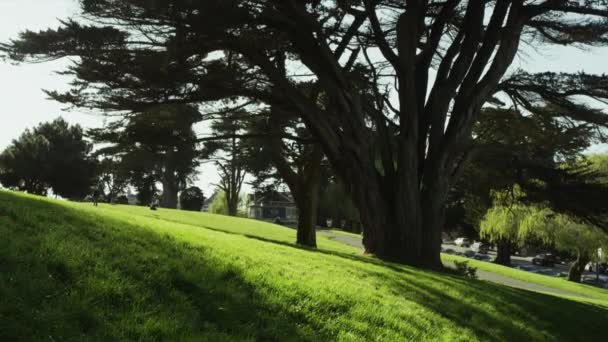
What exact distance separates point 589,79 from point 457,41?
11.5 feet

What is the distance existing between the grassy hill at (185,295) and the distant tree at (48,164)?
44.1 m

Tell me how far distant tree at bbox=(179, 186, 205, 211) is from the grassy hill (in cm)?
6712

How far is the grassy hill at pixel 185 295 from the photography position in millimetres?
3635

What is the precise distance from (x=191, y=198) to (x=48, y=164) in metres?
28.0

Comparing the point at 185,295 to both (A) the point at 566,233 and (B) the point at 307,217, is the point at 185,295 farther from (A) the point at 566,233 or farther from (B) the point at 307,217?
(A) the point at 566,233

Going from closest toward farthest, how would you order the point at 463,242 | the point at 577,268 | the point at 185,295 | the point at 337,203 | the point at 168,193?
the point at 185,295 → the point at 577,268 → the point at 168,193 → the point at 337,203 → the point at 463,242

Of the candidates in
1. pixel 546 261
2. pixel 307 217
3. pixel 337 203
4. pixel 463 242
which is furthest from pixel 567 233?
pixel 463 242

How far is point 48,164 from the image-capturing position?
4675 cm

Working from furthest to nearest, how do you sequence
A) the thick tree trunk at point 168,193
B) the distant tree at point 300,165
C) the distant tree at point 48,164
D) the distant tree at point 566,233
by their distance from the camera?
the thick tree trunk at point 168,193 → the distant tree at point 48,164 → the distant tree at point 566,233 → the distant tree at point 300,165

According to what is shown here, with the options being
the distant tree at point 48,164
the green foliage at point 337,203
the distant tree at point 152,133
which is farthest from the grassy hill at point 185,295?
the green foliage at point 337,203

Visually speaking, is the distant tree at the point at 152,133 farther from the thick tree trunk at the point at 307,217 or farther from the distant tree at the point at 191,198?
the distant tree at the point at 191,198

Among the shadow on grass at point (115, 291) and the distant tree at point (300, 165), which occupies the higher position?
the distant tree at point (300, 165)

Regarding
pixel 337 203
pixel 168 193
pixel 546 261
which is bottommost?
pixel 546 261

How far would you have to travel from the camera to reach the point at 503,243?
48906 millimetres
